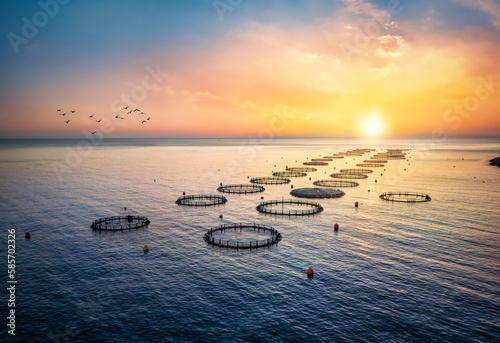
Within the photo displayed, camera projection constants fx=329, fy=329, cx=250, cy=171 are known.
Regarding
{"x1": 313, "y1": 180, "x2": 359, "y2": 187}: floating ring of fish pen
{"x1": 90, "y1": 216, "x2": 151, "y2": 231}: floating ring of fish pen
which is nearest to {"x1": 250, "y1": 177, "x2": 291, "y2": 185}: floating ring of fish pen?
{"x1": 313, "y1": 180, "x2": 359, "y2": 187}: floating ring of fish pen

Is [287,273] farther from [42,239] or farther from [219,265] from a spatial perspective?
[42,239]

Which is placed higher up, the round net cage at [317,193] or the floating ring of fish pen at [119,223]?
the round net cage at [317,193]

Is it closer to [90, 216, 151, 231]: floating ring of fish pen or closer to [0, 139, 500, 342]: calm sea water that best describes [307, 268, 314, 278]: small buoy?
[0, 139, 500, 342]: calm sea water

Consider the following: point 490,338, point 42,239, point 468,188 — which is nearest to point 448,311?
point 490,338

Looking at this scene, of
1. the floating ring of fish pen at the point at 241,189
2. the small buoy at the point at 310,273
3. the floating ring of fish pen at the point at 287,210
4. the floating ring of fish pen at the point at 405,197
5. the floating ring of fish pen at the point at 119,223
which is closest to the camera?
the small buoy at the point at 310,273

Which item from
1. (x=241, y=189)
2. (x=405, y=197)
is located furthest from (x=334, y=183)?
(x=241, y=189)

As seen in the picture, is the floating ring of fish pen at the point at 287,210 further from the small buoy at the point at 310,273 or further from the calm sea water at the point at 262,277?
the small buoy at the point at 310,273

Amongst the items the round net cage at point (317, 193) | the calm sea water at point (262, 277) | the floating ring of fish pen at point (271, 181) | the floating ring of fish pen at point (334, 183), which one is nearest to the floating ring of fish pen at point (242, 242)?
the calm sea water at point (262, 277)
